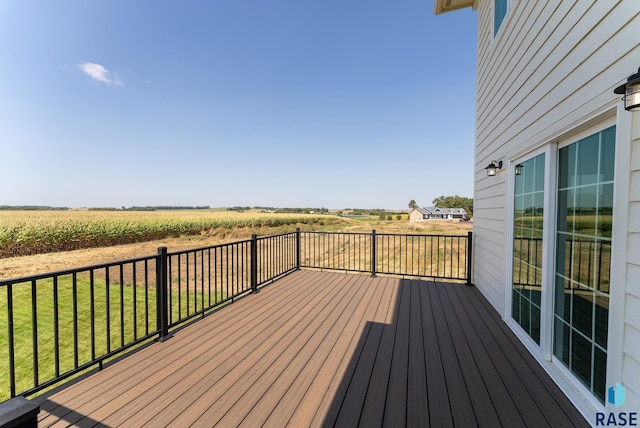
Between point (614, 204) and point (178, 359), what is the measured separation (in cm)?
321

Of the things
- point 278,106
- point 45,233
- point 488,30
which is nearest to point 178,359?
point 488,30

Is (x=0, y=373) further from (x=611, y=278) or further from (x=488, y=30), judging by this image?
(x=488, y=30)

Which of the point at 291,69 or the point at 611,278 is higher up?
the point at 291,69

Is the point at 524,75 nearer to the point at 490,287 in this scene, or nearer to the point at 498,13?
the point at 498,13

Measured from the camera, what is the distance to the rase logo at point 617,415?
1229mm

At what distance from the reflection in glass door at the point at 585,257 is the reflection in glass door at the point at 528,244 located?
25 cm

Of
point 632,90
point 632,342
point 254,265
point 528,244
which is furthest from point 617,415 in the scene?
point 254,265

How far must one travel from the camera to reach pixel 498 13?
3.50 metres

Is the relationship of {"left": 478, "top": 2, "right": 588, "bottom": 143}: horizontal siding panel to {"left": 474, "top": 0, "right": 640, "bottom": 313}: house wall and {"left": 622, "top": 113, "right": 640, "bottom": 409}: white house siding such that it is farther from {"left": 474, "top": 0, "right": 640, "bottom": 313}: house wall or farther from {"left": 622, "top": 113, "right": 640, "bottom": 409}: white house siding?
{"left": 622, "top": 113, "right": 640, "bottom": 409}: white house siding

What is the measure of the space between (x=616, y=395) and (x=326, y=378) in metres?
1.65

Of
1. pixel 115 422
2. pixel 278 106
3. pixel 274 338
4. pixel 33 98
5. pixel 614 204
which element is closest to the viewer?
pixel 614 204

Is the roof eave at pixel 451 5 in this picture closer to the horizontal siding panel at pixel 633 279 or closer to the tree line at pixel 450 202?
the horizontal siding panel at pixel 633 279

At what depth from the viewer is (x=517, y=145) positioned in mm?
2699

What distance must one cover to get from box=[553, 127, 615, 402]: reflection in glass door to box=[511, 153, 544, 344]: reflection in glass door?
255 mm
